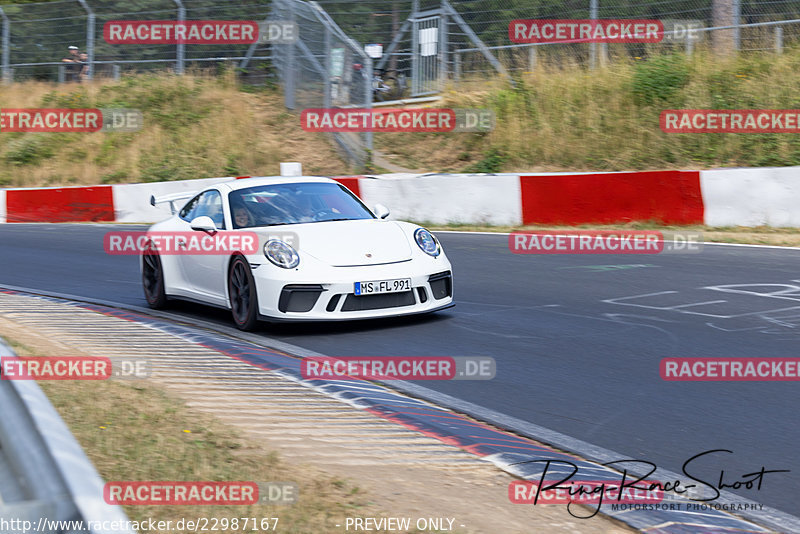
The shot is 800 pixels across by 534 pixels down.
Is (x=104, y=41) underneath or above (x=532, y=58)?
above

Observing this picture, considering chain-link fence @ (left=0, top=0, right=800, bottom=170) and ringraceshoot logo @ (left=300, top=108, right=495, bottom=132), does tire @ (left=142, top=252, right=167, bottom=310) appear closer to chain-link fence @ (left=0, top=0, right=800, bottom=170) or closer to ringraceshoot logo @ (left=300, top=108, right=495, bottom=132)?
chain-link fence @ (left=0, top=0, right=800, bottom=170)

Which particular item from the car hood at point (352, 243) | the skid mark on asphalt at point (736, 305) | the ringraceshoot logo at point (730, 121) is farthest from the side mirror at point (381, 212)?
the ringraceshoot logo at point (730, 121)

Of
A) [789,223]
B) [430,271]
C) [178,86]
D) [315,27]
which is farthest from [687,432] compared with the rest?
[178,86]

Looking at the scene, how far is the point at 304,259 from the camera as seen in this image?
8.01m

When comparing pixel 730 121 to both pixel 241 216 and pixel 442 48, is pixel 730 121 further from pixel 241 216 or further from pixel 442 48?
pixel 241 216

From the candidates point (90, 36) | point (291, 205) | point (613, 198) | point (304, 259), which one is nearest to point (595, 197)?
point (613, 198)

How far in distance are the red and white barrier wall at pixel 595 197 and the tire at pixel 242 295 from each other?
7.37 meters

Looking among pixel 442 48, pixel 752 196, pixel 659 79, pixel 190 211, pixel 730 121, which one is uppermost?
pixel 442 48

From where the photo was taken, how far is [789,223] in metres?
13.2

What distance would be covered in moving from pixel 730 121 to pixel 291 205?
10751 millimetres

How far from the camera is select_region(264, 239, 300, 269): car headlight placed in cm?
796

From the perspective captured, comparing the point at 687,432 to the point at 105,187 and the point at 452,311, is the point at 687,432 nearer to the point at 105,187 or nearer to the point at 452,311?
the point at 452,311

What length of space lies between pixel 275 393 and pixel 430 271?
2.58 meters

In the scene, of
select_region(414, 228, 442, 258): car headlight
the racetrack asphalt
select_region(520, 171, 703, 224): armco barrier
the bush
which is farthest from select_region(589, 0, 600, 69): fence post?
select_region(414, 228, 442, 258): car headlight
